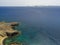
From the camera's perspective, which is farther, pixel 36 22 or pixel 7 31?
pixel 36 22

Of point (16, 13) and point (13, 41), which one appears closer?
point (13, 41)

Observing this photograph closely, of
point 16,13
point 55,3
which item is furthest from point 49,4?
point 16,13

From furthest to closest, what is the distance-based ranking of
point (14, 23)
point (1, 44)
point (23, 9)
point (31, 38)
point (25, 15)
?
point (23, 9)
point (25, 15)
point (14, 23)
point (31, 38)
point (1, 44)

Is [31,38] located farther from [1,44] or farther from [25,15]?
[25,15]
